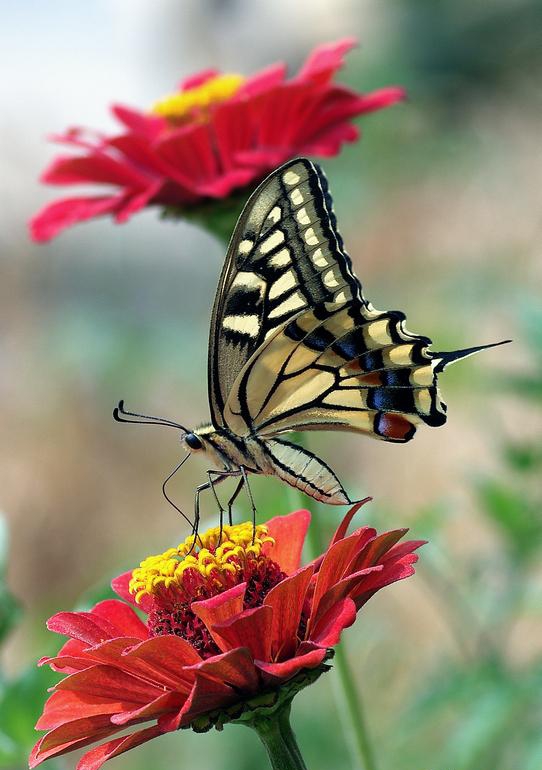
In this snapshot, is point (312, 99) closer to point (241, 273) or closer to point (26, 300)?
point (241, 273)

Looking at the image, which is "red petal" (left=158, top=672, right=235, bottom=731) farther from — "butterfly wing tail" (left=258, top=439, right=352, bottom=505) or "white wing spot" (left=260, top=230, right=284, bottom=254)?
"white wing spot" (left=260, top=230, right=284, bottom=254)

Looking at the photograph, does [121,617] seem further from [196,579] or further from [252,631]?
[252,631]

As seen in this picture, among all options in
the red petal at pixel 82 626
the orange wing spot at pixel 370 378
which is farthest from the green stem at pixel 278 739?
the orange wing spot at pixel 370 378

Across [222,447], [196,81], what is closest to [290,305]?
[222,447]

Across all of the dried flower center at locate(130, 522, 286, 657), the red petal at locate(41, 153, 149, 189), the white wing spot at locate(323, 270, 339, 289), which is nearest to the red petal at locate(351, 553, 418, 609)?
the dried flower center at locate(130, 522, 286, 657)

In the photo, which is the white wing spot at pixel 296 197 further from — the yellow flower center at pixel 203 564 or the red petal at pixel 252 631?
the red petal at pixel 252 631
